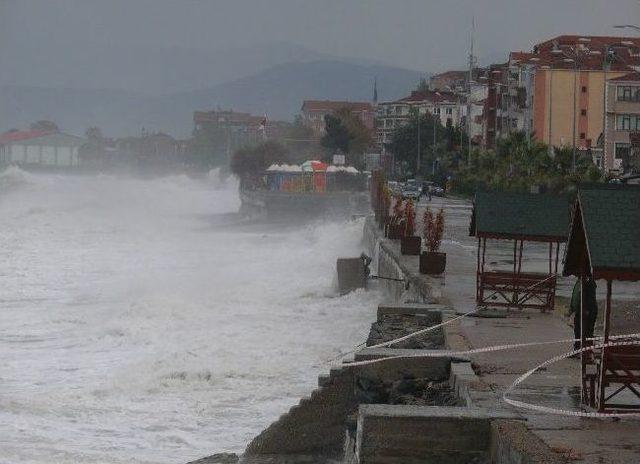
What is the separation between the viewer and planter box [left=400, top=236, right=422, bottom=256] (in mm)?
34931

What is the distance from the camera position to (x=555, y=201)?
2045 centimetres

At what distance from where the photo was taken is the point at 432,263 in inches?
1093

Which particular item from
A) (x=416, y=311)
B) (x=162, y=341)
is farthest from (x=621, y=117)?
(x=416, y=311)

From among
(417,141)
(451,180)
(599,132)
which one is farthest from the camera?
(417,141)

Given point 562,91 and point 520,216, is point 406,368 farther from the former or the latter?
point 562,91

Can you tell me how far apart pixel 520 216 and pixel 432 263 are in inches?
291

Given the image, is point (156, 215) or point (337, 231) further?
point (156, 215)

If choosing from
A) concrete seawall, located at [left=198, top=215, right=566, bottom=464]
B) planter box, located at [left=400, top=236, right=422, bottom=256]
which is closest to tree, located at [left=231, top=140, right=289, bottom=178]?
planter box, located at [left=400, top=236, right=422, bottom=256]

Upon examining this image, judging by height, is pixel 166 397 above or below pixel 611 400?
below

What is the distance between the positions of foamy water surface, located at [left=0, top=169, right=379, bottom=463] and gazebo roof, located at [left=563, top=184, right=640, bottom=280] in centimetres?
678

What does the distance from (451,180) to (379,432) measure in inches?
3550

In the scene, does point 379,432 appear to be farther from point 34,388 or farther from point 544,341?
point 34,388

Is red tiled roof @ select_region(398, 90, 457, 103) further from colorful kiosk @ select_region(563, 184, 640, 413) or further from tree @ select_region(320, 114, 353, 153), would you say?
colorful kiosk @ select_region(563, 184, 640, 413)

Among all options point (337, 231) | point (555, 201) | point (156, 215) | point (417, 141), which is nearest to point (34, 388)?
point (555, 201)
